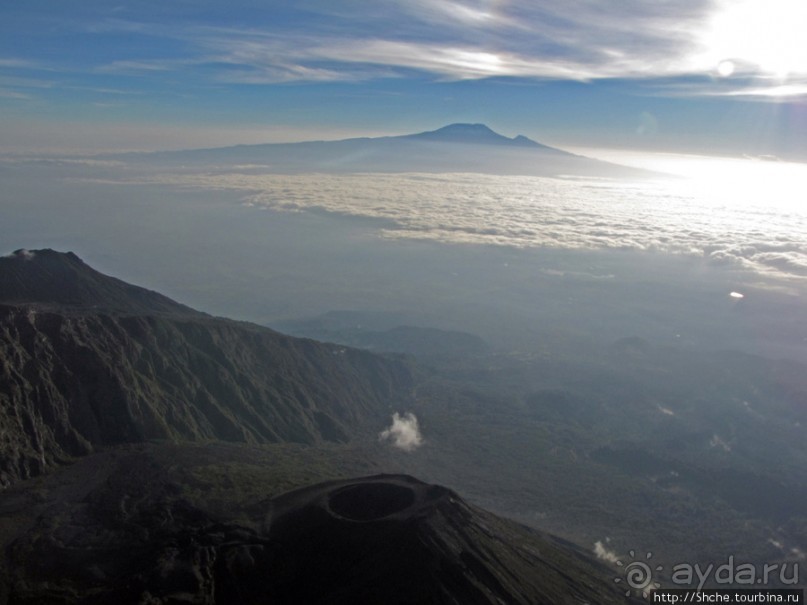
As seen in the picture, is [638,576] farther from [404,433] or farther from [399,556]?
[404,433]

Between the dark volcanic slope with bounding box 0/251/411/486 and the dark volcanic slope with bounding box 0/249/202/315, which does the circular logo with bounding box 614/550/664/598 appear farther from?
the dark volcanic slope with bounding box 0/249/202/315

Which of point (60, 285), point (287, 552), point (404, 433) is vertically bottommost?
point (404, 433)

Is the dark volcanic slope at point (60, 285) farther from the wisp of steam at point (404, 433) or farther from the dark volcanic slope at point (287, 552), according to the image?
the dark volcanic slope at point (287, 552)

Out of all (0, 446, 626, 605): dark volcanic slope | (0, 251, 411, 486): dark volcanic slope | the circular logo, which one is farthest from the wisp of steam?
(0, 446, 626, 605): dark volcanic slope

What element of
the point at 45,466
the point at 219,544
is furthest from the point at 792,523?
the point at 45,466

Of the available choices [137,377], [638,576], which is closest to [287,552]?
[638,576]

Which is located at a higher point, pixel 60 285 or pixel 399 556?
pixel 60 285

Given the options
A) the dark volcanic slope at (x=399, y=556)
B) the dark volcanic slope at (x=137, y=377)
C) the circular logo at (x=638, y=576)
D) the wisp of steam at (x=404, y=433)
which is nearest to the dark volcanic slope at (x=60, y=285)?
the dark volcanic slope at (x=137, y=377)
